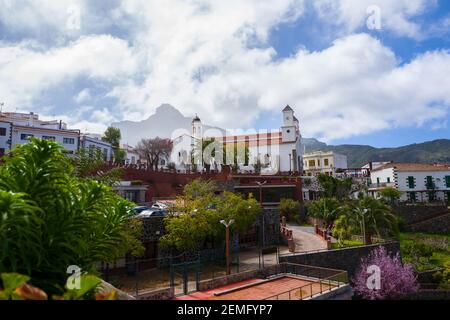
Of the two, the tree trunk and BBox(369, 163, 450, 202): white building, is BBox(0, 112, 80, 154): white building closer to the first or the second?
the tree trunk

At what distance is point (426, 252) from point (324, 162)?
52212mm

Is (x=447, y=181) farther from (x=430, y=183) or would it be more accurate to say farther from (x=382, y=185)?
(x=382, y=185)

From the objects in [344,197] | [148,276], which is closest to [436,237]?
[344,197]

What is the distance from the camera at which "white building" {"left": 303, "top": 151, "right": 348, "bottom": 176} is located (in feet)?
268

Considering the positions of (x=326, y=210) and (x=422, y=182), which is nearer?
(x=326, y=210)

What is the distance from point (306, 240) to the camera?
31297 millimetres

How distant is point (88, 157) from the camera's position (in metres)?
11.1

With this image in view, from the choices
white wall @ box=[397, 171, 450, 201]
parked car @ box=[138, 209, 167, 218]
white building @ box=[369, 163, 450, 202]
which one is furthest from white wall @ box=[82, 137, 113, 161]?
white wall @ box=[397, 171, 450, 201]

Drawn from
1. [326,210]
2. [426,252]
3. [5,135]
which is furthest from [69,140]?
[426,252]

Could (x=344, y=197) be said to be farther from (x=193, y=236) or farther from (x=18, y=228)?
(x=18, y=228)

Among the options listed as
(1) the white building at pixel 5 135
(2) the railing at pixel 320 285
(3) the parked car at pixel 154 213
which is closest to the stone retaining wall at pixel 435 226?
(2) the railing at pixel 320 285

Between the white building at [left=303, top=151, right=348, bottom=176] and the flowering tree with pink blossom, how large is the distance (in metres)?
56.4

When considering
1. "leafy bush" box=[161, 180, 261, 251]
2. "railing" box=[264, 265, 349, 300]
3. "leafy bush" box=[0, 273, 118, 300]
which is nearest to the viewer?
"leafy bush" box=[0, 273, 118, 300]

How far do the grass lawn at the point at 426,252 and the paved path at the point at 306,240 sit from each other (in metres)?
8.35
